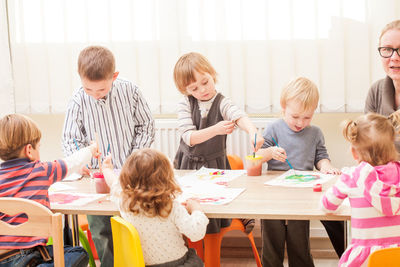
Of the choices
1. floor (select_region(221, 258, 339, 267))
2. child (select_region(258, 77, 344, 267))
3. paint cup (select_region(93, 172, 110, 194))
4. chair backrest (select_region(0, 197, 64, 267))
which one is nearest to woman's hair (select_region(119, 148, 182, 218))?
chair backrest (select_region(0, 197, 64, 267))

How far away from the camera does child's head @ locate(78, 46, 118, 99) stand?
2.45 m

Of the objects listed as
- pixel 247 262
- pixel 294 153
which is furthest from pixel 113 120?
pixel 247 262

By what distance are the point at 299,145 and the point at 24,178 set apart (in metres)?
1.33

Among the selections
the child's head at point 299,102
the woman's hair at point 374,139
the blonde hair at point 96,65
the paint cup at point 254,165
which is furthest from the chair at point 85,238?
the woman's hair at point 374,139

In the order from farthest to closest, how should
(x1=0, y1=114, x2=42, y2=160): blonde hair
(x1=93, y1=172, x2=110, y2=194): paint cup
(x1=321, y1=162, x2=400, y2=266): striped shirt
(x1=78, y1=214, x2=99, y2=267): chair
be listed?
1. (x1=78, y1=214, x2=99, y2=267): chair
2. (x1=93, y1=172, x2=110, y2=194): paint cup
3. (x1=0, y1=114, x2=42, y2=160): blonde hair
4. (x1=321, y1=162, x2=400, y2=266): striped shirt

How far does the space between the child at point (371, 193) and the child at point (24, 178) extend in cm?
104

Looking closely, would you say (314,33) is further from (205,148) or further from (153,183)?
(153,183)

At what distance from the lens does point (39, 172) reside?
80.0 inches

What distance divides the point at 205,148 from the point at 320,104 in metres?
0.98

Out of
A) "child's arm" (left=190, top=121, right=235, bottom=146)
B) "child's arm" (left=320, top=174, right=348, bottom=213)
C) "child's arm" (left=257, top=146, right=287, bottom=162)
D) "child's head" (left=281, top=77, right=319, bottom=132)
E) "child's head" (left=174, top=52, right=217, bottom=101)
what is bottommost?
"child's arm" (left=320, top=174, right=348, bottom=213)

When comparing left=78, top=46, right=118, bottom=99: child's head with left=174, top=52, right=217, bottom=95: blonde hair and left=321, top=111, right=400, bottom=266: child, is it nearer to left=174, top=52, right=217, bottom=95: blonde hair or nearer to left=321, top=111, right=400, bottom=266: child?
left=174, top=52, right=217, bottom=95: blonde hair

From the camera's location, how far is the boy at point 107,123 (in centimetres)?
254

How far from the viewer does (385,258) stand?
60.1 inches

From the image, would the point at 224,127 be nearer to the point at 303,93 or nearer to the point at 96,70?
the point at 303,93
